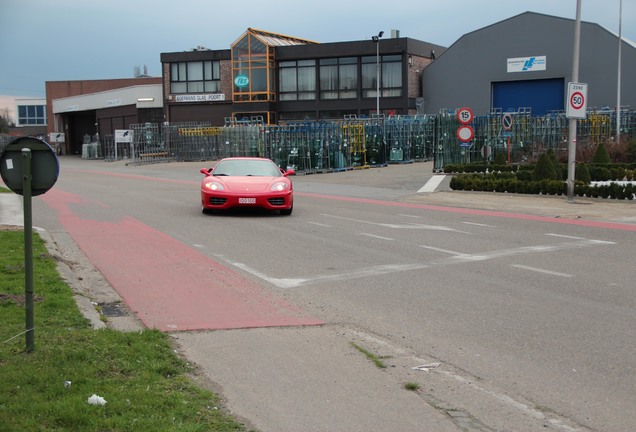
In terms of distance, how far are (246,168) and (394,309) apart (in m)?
10.7

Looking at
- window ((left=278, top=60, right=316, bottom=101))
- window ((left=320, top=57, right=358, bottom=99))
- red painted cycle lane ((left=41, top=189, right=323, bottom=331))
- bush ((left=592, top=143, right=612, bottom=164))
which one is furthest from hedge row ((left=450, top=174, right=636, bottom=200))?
window ((left=278, top=60, right=316, bottom=101))

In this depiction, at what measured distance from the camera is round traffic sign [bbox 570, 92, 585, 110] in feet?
68.6

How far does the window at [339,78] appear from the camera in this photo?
59656 mm

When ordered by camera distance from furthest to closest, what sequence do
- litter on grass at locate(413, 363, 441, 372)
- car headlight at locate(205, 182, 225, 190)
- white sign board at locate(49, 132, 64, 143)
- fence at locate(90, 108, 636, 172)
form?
white sign board at locate(49, 132, 64, 143), fence at locate(90, 108, 636, 172), car headlight at locate(205, 182, 225, 190), litter on grass at locate(413, 363, 441, 372)

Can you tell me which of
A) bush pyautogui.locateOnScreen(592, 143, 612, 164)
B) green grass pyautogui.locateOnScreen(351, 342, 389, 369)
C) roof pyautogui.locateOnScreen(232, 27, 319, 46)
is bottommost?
green grass pyautogui.locateOnScreen(351, 342, 389, 369)

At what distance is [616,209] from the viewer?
62.3ft

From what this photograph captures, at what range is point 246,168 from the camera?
18250 mm

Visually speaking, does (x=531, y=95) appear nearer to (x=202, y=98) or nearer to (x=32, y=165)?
(x=202, y=98)

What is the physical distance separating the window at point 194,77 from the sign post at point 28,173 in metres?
59.6

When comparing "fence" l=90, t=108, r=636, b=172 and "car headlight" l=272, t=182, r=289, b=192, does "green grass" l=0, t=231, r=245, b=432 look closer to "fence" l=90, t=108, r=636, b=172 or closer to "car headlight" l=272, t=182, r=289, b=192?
"car headlight" l=272, t=182, r=289, b=192

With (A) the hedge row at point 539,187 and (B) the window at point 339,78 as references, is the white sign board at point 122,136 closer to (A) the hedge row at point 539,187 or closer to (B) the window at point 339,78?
(B) the window at point 339,78

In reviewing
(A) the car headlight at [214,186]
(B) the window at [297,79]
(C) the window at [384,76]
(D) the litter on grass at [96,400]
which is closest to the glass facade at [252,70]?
(B) the window at [297,79]

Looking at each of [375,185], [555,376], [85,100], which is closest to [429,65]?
[375,185]

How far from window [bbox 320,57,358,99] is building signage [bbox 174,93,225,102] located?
30.7 ft
